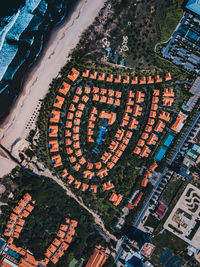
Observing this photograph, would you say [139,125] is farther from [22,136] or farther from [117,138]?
[22,136]

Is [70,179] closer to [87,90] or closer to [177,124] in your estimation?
[87,90]

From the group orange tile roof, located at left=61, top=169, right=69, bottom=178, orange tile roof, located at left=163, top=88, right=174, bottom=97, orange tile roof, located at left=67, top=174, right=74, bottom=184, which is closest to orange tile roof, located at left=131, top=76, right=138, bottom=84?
orange tile roof, located at left=163, top=88, right=174, bottom=97

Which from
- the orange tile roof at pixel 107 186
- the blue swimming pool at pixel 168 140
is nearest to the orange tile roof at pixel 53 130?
the orange tile roof at pixel 107 186

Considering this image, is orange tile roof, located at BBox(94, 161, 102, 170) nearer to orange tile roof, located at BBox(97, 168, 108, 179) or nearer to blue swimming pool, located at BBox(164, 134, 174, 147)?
orange tile roof, located at BBox(97, 168, 108, 179)

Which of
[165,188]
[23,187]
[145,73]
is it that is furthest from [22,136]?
[165,188]

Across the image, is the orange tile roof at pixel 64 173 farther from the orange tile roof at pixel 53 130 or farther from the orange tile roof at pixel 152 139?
the orange tile roof at pixel 152 139
